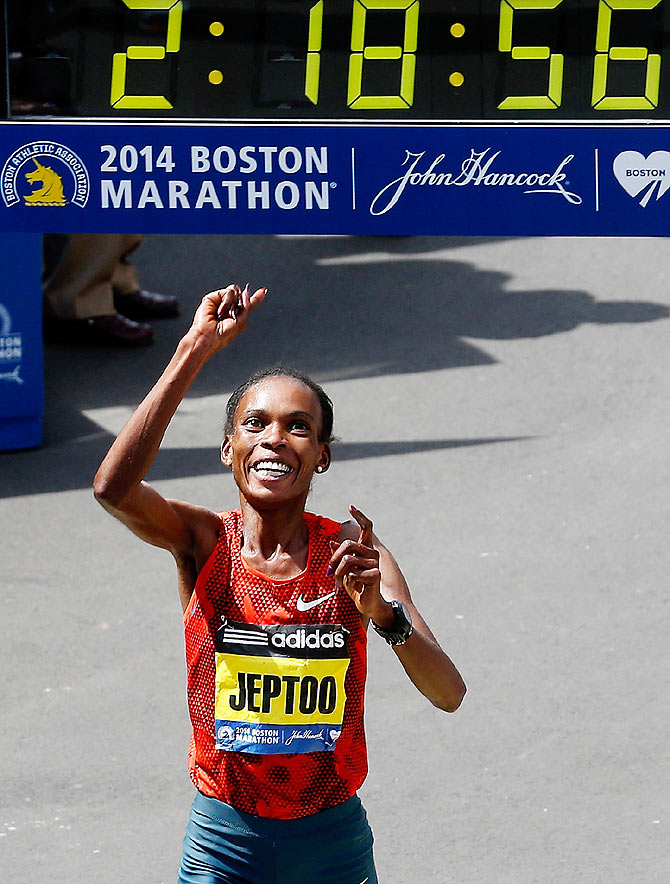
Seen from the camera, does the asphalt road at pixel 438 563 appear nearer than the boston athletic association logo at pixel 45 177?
No

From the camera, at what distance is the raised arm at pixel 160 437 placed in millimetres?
3480

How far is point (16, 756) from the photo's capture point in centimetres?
629

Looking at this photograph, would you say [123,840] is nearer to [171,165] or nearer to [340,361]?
[171,165]

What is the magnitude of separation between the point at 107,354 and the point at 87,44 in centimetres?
785

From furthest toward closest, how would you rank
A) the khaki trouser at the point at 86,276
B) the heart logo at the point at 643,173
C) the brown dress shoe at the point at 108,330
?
the brown dress shoe at the point at 108,330 < the khaki trouser at the point at 86,276 < the heart logo at the point at 643,173

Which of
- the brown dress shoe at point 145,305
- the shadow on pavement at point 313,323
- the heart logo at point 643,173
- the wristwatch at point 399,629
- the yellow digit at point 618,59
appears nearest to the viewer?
the wristwatch at point 399,629

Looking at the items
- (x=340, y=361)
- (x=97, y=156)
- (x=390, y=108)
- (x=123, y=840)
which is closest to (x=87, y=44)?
(x=97, y=156)

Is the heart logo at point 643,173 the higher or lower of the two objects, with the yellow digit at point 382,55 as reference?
lower

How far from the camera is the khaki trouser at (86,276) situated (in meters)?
12.0

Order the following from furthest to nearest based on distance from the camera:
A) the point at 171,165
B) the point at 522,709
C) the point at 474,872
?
the point at 522,709
the point at 474,872
the point at 171,165

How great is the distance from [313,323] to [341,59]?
27.4 feet

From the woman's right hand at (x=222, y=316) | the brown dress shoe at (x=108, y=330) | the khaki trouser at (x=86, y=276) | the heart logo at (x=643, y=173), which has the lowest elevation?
the brown dress shoe at (x=108, y=330)

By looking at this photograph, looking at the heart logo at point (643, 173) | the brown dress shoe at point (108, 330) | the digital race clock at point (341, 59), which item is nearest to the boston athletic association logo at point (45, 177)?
the digital race clock at point (341, 59)

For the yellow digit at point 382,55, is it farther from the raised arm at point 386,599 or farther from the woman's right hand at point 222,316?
the raised arm at point 386,599
